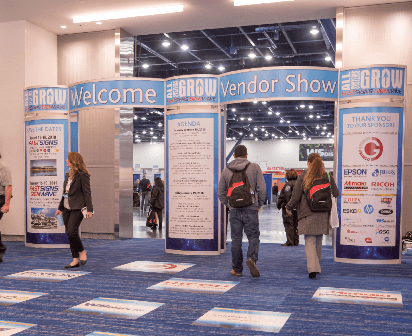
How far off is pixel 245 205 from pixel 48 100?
4.23 meters

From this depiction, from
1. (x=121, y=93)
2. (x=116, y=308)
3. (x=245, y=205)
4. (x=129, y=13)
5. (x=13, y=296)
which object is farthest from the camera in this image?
(x=129, y=13)

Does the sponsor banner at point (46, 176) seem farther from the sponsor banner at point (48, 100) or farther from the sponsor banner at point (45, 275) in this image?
the sponsor banner at point (45, 275)

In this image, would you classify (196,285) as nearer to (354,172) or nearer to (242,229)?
(242,229)

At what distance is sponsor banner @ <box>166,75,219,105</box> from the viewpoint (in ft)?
21.6

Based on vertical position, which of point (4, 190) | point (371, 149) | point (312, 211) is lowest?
point (312, 211)

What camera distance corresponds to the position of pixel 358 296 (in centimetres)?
412

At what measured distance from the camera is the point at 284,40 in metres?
12.3

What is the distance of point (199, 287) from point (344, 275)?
181cm

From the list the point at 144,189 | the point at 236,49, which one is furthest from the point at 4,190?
the point at 144,189

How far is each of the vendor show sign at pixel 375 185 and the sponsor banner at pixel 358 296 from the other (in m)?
1.83

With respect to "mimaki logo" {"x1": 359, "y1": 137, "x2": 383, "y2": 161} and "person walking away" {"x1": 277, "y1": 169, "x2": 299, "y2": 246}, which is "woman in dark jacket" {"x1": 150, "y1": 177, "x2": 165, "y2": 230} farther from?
"mimaki logo" {"x1": 359, "y1": 137, "x2": 383, "y2": 161}

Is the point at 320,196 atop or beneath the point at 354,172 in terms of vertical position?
beneath

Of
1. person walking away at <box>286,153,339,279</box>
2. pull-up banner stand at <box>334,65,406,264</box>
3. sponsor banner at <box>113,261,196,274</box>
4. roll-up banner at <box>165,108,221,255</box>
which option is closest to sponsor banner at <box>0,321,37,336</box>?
sponsor banner at <box>113,261,196,274</box>

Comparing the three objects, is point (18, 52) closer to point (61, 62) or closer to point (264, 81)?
point (61, 62)
